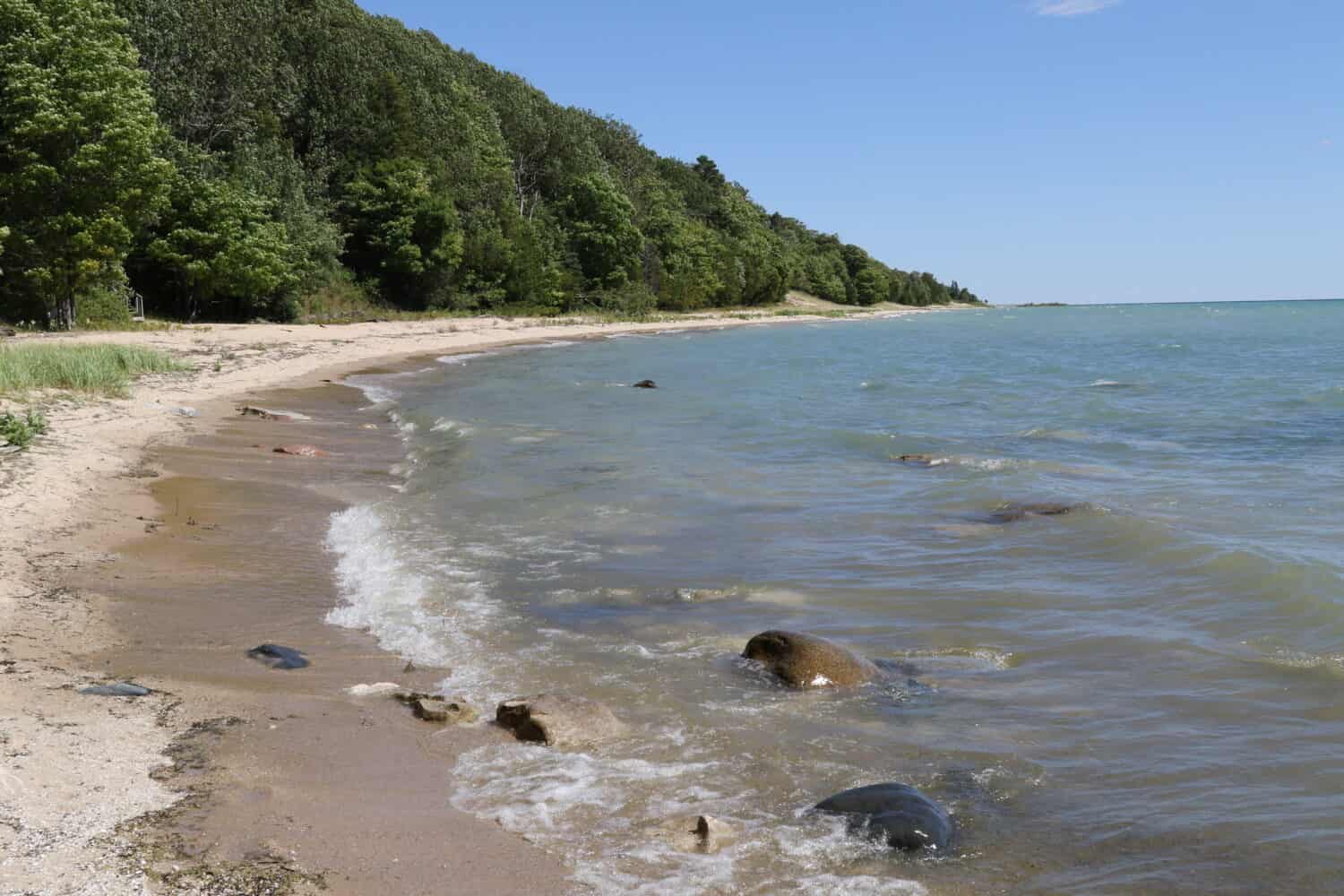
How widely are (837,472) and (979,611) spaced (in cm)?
790

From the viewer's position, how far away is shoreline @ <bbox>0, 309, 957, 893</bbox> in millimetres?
3941

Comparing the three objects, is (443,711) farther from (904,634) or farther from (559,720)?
(904,634)

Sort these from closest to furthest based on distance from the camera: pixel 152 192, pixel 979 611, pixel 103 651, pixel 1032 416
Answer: pixel 103 651, pixel 979 611, pixel 1032 416, pixel 152 192

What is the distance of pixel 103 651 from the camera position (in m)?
6.61

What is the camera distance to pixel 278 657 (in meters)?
6.93

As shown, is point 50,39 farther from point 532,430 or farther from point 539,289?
point 539,289

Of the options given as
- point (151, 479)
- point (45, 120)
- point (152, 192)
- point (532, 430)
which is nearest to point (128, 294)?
point (152, 192)

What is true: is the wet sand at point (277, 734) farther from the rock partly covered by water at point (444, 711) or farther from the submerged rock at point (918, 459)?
the submerged rock at point (918, 459)

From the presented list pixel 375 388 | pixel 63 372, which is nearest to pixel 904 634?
pixel 63 372

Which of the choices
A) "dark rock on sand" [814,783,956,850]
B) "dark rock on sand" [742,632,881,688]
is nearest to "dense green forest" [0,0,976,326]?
"dark rock on sand" [742,632,881,688]

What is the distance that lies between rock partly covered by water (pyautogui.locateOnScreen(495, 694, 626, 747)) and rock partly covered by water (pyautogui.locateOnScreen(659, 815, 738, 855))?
1.11 m

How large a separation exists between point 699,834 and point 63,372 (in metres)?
17.6

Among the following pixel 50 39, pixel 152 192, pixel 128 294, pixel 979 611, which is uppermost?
pixel 50 39

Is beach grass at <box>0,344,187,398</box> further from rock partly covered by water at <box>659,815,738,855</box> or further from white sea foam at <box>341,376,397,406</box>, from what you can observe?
rock partly covered by water at <box>659,815,738,855</box>
